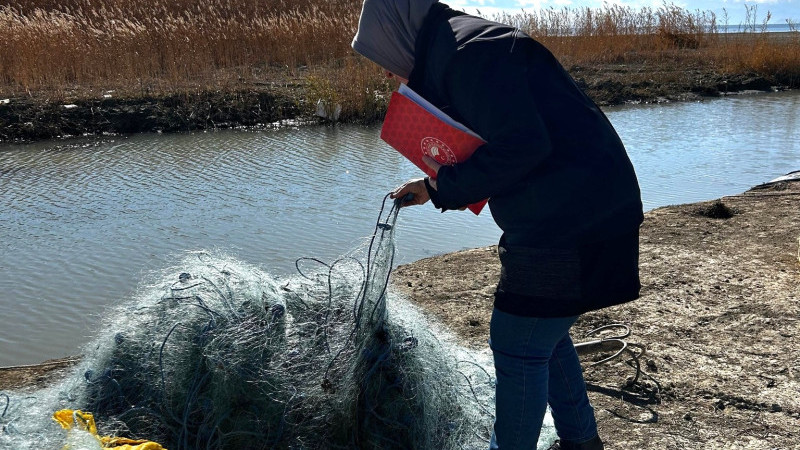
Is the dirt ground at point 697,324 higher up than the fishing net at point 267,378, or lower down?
lower down

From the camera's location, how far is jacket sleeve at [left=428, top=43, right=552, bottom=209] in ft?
6.09

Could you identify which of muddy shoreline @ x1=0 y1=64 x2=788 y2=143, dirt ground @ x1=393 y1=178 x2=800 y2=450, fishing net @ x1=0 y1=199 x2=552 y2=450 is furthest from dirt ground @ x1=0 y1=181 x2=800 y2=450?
muddy shoreline @ x1=0 y1=64 x2=788 y2=143

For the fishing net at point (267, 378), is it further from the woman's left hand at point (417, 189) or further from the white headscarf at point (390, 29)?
the white headscarf at point (390, 29)

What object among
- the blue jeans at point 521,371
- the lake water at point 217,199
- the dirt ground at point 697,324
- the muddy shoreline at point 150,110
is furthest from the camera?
the muddy shoreline at point 150,110

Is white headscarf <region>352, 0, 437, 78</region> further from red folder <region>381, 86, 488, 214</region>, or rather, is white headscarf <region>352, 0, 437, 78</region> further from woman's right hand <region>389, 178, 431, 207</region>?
woman's right hand <region>389, 178, 431, 207</region>

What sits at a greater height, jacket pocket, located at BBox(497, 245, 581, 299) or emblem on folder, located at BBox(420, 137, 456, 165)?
emblem on folder, located at BBox(420, 137, 456, 165)

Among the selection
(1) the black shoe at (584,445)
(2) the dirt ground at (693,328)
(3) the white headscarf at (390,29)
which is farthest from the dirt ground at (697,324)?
(3) the white headscarf at (390,29)

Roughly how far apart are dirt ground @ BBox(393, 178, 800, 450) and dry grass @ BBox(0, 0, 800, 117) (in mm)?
8369

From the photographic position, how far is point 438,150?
2.17 meters

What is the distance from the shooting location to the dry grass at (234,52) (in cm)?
1341

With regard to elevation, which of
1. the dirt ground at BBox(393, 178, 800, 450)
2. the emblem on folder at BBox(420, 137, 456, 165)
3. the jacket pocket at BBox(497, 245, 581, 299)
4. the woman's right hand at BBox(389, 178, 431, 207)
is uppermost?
the emblem on folder at BBox(420, 137, 456, 165)

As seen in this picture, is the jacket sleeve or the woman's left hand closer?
the jacket sleeve

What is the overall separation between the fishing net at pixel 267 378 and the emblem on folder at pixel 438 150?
0.34m

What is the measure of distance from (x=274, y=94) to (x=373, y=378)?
11.7m
